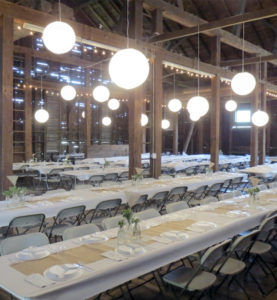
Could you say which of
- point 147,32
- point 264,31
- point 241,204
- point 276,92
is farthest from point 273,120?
point 241,204

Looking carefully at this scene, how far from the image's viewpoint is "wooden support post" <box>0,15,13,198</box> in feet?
17.9

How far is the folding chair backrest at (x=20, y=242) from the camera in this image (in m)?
2.88

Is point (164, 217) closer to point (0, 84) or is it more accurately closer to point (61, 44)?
point (61, 44)

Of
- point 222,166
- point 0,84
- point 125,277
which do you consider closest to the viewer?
point 125,277

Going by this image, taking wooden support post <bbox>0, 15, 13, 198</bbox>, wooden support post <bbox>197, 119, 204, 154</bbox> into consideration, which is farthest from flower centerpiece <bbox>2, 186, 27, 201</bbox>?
wooden support post <bbox>197, 119, 204, 154</bbox>

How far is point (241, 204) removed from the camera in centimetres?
477

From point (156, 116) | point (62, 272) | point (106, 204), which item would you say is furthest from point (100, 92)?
point (62, 272)

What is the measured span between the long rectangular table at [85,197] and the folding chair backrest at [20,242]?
1.14m

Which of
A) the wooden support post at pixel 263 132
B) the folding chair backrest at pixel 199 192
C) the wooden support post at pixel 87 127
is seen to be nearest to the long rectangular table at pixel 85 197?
the folding chair backrest at pixel 199 192

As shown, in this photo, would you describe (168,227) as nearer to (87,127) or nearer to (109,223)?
(109,223)

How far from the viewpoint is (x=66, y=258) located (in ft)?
8.59

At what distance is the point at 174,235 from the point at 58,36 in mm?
2868

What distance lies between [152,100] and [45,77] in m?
7.18

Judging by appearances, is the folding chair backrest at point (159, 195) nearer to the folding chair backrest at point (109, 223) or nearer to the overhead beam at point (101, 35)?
the folding chair backrest at point (109, 223)
